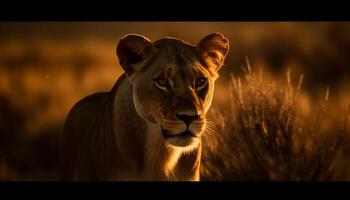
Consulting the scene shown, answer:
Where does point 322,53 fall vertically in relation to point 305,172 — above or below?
above

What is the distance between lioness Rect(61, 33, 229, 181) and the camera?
21.4ft

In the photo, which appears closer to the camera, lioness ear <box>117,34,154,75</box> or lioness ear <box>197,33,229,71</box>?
lioness ear <box>117,34,154,75</box>

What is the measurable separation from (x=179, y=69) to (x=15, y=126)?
2.08 m

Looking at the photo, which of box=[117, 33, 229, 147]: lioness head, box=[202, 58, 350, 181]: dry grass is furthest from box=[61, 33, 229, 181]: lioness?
box=[202, 58, 350, 181]: dry grass

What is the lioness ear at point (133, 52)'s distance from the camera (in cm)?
682

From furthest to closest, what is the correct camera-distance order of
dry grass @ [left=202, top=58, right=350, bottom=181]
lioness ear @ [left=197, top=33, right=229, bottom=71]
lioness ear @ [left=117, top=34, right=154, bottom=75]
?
dry grass @ [left=202, top=58, right=350, bottom=181]
lioness ear @ [left=197, top=33, right=229, bottom=71]
lioness ear @ [left=117, top=34, right=154, bottom=75]

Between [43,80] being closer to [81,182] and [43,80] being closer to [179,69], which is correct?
[81,182]

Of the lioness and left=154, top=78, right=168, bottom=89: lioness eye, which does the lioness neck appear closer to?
the lioness

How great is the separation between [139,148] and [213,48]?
1008mm

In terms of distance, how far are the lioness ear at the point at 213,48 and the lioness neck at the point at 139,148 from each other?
2.13 feet

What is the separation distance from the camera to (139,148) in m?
6.73

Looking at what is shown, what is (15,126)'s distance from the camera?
8.09 meters

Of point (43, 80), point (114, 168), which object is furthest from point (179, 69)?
point (43, 80)

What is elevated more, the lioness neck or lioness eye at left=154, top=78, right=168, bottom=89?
lioness eye at left=154, top=78, right=168, bottom=89
